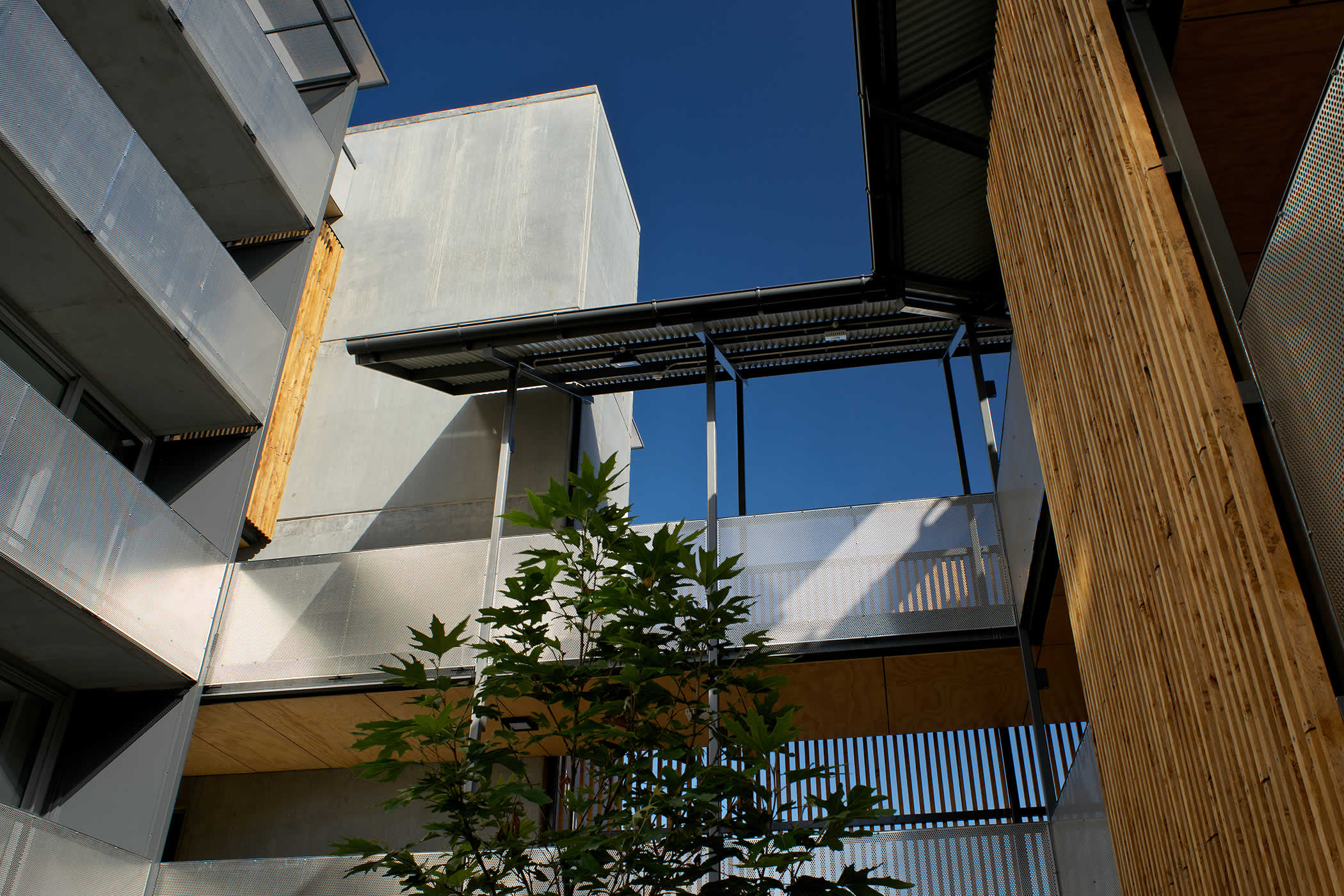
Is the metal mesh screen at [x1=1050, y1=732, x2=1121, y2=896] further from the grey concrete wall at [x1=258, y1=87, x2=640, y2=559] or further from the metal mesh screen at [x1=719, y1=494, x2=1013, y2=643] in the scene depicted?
the grey concrete wall at [x1=258, y1=87, x2=640, y2=559]

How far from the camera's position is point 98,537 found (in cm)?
877

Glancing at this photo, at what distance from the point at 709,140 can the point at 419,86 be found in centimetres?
875

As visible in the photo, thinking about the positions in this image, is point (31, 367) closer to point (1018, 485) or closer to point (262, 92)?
point (262, 92)

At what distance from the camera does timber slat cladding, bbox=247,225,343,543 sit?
12.6m

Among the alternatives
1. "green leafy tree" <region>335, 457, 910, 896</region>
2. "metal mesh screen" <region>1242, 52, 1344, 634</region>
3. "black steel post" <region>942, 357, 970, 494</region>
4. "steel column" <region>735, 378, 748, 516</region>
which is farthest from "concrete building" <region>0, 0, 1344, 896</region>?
"green leafy tree" <region>335, 457, 910, 896</region>

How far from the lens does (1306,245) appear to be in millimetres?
3398

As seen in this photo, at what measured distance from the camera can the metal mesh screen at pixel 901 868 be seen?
826 cm

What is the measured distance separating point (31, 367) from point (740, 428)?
7641 mm

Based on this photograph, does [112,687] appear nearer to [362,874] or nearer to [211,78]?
[362,874]

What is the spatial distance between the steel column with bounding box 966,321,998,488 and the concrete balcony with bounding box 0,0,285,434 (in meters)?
8.03

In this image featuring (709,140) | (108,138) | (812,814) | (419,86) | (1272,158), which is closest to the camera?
(1272,158)

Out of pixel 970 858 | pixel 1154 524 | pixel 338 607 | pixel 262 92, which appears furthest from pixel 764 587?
pixel 262 92

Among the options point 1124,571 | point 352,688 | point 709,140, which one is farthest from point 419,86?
point 1124,571

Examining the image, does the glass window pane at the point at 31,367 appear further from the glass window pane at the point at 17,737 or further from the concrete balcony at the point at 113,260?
the glass window pane at the point at 17,737
